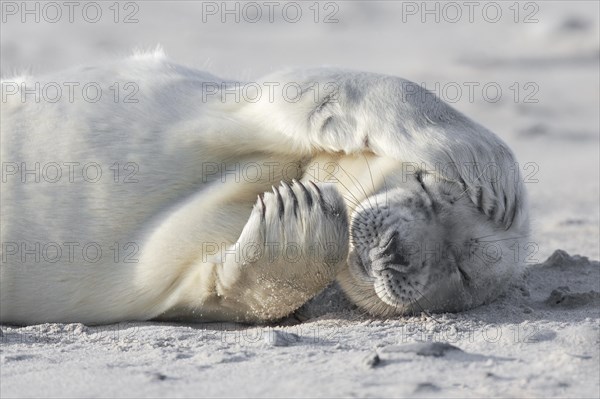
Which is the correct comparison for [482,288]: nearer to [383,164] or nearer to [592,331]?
[383,164]

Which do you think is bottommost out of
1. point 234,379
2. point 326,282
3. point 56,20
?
point 234,379

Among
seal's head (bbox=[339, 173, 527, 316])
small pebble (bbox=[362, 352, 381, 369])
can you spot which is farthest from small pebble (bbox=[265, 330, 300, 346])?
seal's head (bbox=[339, 173, 527, 316])

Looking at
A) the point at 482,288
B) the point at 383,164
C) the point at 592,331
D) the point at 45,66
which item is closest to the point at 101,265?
the point at 383,164

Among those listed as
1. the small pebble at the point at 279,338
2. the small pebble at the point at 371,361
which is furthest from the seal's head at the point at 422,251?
the small pebble at the point at 371,361

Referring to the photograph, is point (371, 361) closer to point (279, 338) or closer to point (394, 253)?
point (279, 338)

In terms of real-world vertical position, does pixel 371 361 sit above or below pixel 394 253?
below

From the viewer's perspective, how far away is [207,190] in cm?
396

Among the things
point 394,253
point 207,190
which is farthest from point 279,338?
point 207,190

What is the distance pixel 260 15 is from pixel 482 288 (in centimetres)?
969

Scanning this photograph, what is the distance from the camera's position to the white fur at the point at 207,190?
3.85 meters

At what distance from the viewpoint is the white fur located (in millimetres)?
3848

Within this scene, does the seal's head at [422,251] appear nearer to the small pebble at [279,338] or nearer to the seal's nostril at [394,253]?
the seal's nostril at [394,253]

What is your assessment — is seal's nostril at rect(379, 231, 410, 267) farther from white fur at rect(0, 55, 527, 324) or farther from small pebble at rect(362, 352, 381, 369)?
small pebble at rect(362, 352, 381, 369)

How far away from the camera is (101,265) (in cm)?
387
